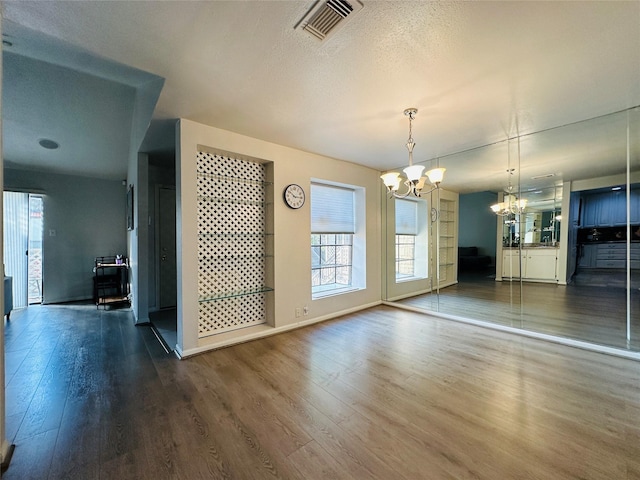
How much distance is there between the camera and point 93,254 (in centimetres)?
584

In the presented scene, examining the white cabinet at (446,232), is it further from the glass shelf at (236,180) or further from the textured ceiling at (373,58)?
the glass shelf at (236,180)

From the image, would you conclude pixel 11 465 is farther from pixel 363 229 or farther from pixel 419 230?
pixel 419 230

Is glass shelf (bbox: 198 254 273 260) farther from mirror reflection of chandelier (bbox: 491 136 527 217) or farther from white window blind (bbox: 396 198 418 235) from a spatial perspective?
mirror reflection of chandelier (bbox: 491 136 527 217)

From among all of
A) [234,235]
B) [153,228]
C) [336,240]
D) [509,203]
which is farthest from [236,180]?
[509,203]

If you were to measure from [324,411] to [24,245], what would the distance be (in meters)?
6.83

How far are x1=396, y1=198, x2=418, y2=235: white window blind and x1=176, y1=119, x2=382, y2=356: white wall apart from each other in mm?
632

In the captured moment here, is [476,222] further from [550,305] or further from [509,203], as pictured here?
[550,305]

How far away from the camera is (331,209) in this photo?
446 cm

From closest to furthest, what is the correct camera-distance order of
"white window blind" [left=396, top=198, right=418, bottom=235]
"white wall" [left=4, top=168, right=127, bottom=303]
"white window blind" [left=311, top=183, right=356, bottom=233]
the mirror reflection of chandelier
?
1. the mirror reflection of chandelier
2. "white window blind" [left=311, top=183, right=356, bottom=233]
3. "white wall" [left=4, top=168, right=127, bottom=303]
4. "white window blind" [left=396, top=198, right=418, bottom=235]

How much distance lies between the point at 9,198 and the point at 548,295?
32.7ft

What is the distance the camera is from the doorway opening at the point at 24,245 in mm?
4910

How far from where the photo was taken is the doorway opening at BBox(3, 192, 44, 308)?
4.91m

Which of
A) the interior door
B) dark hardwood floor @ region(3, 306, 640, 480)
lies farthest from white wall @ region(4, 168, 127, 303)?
dark hardwood floor @ region(3, 306, 640, 480)

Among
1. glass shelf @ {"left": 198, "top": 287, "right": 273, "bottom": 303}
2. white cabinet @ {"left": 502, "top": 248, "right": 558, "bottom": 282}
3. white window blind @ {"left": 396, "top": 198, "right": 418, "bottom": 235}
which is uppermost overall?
white window blind @ {"left": 396, "top": 198, "right": 418, "bottom": 235}
